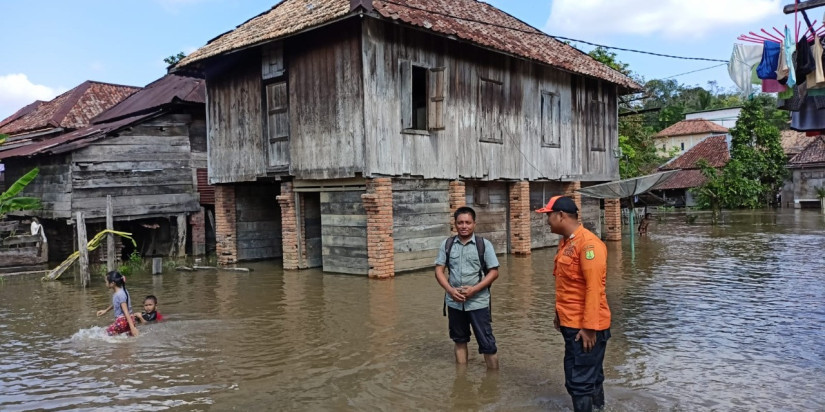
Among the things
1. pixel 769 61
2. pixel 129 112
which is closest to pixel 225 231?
pixel 129 112

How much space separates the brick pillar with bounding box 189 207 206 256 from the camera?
769 inches

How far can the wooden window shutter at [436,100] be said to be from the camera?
44.5ft

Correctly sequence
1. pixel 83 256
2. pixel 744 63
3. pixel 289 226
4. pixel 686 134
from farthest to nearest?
pixel 686 134 < pixel 289 226 < pixel 83 256 < pixel 744 63

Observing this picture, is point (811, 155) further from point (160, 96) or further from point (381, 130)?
point (160, 96)

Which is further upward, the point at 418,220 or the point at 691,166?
the point at 691,166

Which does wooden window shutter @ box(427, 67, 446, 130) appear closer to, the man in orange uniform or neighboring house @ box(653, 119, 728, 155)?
the man in orange uniform

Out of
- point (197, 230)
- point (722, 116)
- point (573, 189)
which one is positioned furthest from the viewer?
point (722, 116)

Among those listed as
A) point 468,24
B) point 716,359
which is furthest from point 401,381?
point 468,24

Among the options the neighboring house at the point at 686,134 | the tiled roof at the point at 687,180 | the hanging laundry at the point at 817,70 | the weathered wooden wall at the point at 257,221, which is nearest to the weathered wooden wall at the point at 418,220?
the weathered wooden wall at the point at 257,221

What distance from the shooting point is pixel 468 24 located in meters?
15.2

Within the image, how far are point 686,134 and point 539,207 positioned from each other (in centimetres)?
4181

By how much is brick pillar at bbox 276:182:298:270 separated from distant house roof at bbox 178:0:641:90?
3518 mm

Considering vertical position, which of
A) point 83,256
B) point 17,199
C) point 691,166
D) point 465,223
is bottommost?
point 83,256

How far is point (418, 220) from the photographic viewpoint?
14.0 meters
